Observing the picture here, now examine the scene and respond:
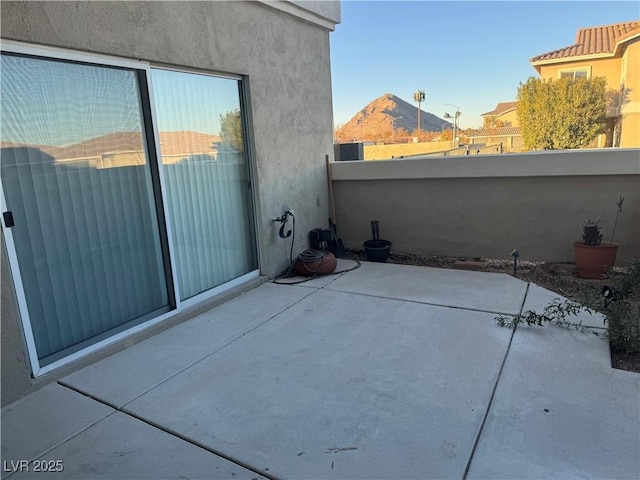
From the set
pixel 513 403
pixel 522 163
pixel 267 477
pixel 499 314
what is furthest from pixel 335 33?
pixel 267 477

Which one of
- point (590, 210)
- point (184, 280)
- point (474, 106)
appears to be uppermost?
point (474, 106)

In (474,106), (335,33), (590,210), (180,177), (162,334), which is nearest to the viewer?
(162,334)

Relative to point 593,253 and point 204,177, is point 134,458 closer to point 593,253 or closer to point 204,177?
point 204,177

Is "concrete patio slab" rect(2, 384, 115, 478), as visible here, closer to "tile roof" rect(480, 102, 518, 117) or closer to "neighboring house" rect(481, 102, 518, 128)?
"neighboring house" rect(481, 102, 518, 128)

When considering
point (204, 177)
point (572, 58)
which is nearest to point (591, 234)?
point (204, 177)

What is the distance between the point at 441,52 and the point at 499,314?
41.5 meters

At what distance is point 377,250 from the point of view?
516cm

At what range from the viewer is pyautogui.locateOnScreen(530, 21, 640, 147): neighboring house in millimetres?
14664

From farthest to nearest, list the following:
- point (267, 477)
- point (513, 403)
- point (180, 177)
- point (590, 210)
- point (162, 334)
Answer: point (590, 210) < point (180, 177) < point (162, 334) < point (513, 403) < point (267, 477)

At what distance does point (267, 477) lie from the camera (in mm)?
1722

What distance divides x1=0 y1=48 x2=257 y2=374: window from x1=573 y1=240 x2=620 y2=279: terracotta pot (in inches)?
145

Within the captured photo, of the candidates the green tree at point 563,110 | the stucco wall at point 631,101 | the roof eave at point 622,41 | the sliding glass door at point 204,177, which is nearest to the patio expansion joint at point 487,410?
the sliding glass door at point 204,177

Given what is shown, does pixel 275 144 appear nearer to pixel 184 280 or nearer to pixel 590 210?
pixel 184 280

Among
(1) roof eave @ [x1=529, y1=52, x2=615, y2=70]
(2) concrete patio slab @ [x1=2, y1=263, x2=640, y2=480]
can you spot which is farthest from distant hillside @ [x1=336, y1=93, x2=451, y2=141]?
(2) concrete patio slab @ [x1=2, y1=263, x2=640, y2=480]
